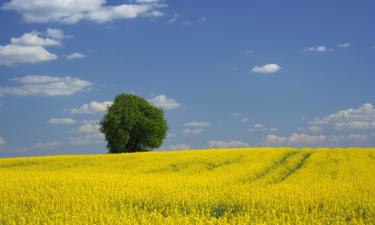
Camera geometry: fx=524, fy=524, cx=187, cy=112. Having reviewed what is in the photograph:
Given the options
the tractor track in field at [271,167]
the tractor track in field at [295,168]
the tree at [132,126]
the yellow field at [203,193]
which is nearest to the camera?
the yellow field at [203,193]

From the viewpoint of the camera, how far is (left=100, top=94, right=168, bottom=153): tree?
238 feet

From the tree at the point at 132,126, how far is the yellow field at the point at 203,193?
31.2 meters

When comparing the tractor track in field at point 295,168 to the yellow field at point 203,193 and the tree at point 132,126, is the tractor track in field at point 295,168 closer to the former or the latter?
the yellow field at point 203,193

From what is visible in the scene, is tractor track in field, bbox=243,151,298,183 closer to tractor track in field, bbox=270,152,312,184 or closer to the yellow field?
the yellow field

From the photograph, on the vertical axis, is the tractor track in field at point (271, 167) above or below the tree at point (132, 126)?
below

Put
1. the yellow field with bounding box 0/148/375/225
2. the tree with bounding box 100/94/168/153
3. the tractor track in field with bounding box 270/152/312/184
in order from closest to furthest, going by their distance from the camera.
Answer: the yellow field with bounding box 0/148/375/225 < the tractor track in field with bounding box 270/152/312/184 < the tree with bounding box 100/94/168/153

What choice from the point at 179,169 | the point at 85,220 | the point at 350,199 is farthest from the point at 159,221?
the point at 179,169

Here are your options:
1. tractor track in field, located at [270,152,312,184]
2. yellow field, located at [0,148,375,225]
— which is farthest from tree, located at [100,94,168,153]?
tractor track in field, located at [270,152,312,184]

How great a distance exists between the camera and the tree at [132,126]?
72.6 metres

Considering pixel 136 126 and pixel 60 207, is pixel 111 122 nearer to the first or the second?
pixel 136 126

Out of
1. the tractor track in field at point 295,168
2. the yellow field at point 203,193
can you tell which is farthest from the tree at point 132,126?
the tractor track in field at point 295,168

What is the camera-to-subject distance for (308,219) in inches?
595

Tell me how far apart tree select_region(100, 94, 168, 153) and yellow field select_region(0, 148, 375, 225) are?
3118 cm

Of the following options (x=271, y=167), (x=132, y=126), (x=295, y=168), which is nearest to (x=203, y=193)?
(x=271, y=167)
